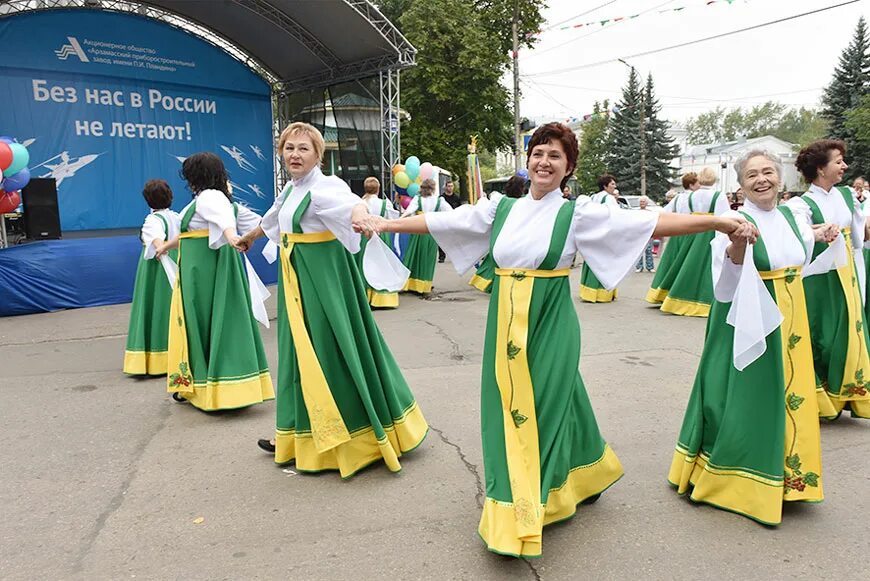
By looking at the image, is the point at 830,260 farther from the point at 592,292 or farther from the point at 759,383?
the point at 592,292

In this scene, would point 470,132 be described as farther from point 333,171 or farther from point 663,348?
point 663,348

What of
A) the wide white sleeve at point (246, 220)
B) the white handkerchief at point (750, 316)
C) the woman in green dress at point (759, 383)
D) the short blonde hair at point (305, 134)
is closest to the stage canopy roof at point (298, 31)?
the wide white sleeve at point (246, 220)

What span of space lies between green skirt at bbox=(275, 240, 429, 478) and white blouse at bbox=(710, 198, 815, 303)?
5.90ft

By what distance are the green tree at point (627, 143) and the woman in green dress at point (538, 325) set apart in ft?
132

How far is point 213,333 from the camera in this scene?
15.3 feet

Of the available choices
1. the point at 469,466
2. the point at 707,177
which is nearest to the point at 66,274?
the point at 469,466

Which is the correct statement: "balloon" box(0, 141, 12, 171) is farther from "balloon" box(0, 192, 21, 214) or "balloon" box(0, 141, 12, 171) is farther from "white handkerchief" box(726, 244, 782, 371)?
"white handkerchief" box(726, 244, 782, 371)

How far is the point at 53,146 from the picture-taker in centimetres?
1420

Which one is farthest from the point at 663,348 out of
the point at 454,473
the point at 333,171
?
the point at 333,171

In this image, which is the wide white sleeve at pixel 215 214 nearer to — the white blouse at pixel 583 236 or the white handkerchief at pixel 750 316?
the white blouse at pixel 583 236

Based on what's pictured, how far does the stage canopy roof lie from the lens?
13320 mm

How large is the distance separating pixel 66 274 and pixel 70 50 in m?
7.28

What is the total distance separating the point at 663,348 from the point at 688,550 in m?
4.01

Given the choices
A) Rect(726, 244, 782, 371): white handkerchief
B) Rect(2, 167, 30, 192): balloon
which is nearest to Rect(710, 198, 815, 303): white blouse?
Rect(726, 244, 782, 371): white handkerchief
